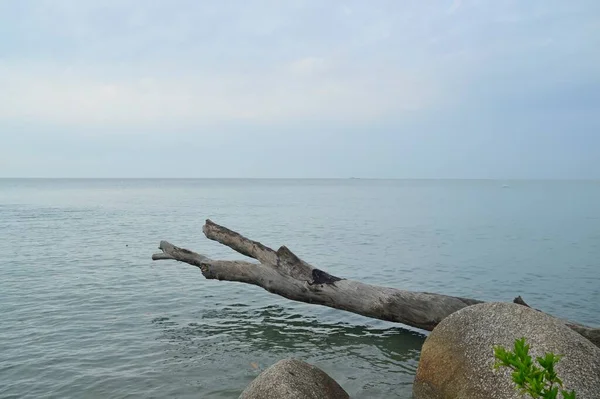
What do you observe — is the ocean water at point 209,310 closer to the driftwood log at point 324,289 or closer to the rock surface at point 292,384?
the driftwood log at point 324,289

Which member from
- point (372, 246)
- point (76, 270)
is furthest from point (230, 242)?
point (372, 246)

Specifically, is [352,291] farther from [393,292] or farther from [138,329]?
[138,329]

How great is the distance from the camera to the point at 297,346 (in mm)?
11797

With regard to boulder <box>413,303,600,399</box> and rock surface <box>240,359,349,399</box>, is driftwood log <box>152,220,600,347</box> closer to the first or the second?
boulder <box>413,303,600,399</box>

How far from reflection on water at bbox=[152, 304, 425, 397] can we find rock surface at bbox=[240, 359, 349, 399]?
2085 mm

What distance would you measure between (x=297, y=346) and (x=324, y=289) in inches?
58.2

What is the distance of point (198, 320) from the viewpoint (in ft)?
45.5

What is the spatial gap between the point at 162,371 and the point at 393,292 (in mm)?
5256

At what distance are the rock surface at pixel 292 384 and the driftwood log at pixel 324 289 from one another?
4196 millimetres

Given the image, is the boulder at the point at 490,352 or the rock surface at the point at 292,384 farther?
the rock surface at the point at 292,384

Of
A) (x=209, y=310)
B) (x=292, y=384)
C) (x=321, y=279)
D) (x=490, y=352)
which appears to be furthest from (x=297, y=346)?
(x=490, y=352)

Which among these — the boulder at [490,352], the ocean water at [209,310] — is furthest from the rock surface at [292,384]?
the ocean water at [209,310]

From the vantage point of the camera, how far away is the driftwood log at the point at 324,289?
1130 cm

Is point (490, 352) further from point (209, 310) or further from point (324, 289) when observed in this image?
point (209, 310)
